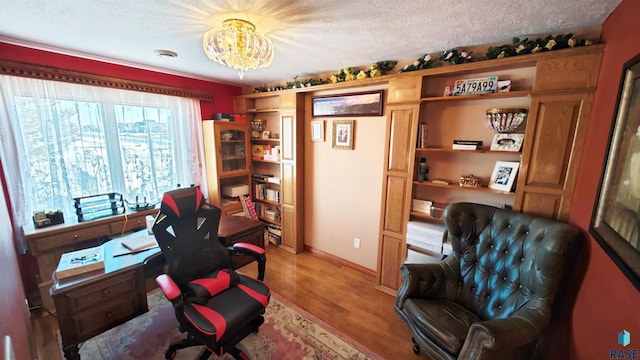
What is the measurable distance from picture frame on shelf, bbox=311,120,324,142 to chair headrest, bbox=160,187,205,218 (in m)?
1.68

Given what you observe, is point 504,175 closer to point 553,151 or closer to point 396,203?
point 553,151

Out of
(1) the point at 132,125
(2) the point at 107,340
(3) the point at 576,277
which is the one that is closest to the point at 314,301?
(2) the point at 107,340

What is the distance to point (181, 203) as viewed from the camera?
177cm

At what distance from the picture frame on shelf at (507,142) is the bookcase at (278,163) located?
6.96ft

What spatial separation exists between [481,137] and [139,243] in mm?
3065

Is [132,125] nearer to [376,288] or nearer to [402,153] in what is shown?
[402,153]

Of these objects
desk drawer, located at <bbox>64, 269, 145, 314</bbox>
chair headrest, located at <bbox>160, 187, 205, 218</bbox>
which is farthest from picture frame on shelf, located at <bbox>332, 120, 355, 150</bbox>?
desk drawer, located at <bbox>64, 269, 145, 314</bbox>

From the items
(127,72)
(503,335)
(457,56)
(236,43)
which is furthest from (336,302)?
(127,72)

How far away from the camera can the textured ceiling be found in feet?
4.41

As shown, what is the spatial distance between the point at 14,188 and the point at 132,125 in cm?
106

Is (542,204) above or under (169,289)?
above

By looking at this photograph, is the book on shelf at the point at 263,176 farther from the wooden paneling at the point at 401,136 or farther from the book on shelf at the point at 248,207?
the wooden paneling at the point at 401,136

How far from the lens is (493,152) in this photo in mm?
1907

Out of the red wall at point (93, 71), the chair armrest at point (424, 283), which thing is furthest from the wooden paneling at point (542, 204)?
the red wall at point (93, 71)
